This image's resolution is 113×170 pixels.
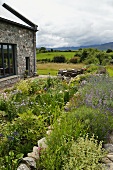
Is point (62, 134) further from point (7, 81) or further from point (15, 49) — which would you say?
point (15, 49)

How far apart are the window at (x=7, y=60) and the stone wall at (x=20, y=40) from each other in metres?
0.33

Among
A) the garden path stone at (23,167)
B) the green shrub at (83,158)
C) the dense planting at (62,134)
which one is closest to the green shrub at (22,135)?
the dense planting at (62,134)

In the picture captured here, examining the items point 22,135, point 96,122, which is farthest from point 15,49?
point 96,122

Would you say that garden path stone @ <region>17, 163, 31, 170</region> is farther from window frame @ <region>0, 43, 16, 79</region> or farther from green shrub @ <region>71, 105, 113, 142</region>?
window frame @ <region>0, 43, 16, 79</region>

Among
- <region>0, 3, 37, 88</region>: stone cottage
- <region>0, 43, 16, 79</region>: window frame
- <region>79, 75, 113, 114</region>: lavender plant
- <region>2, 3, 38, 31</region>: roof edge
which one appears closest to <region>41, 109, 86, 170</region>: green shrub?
<region>79, 75, 113, 114</region>: lavender plant

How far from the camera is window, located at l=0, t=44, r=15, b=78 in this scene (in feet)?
40.2

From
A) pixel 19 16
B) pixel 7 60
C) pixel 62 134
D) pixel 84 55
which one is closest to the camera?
pixel 62 134

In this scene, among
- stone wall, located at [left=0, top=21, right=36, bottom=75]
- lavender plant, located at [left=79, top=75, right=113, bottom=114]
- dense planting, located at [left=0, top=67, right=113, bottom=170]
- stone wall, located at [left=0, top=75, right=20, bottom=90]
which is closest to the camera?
dense planting, located at [left=0, top=67, right=113, bottom=170]

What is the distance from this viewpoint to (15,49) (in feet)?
44.0

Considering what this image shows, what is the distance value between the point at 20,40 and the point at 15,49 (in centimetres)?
80

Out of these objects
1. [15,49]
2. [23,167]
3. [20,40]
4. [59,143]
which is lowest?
[23,167]

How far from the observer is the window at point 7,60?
1226 cm

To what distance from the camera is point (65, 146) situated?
2.87m

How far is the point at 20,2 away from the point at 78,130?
19672mm
